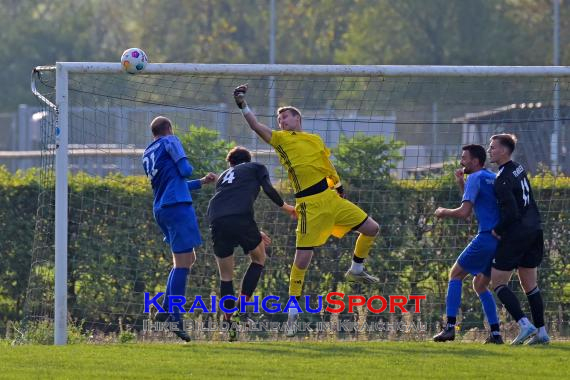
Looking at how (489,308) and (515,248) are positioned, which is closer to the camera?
(515,248)

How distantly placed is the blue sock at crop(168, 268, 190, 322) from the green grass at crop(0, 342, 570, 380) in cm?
37

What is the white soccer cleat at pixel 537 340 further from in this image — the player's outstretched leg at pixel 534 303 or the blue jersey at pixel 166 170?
the blue jersey at pixel 166 170

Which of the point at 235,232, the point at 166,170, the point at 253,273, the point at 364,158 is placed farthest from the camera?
the point at 364,158

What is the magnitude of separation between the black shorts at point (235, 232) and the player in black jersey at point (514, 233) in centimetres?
223


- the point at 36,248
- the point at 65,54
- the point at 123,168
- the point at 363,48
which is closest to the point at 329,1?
the point at 363,48

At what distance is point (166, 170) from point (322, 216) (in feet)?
4.78

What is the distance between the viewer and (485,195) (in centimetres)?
1058

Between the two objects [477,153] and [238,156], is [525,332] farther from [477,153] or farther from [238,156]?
[238,156]

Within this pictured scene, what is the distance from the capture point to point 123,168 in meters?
14.5

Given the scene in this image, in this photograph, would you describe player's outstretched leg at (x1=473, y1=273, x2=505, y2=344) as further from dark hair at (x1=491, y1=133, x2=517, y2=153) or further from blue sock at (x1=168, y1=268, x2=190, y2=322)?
blue sock at (x1=168, y1=268, x2=190, y2=322)

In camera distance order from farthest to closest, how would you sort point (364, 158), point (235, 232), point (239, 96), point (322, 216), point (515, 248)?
1. point (364, 158)
2. point (235, 232)
3. point (322, 216)
4. point (515, 248)
5. point (239, 96)

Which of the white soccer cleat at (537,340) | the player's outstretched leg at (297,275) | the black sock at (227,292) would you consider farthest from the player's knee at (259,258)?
the white soccer cleat at (537,340)

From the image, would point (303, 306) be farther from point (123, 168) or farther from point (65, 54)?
point (65, 54)

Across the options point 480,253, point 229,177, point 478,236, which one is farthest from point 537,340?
point 229,177
